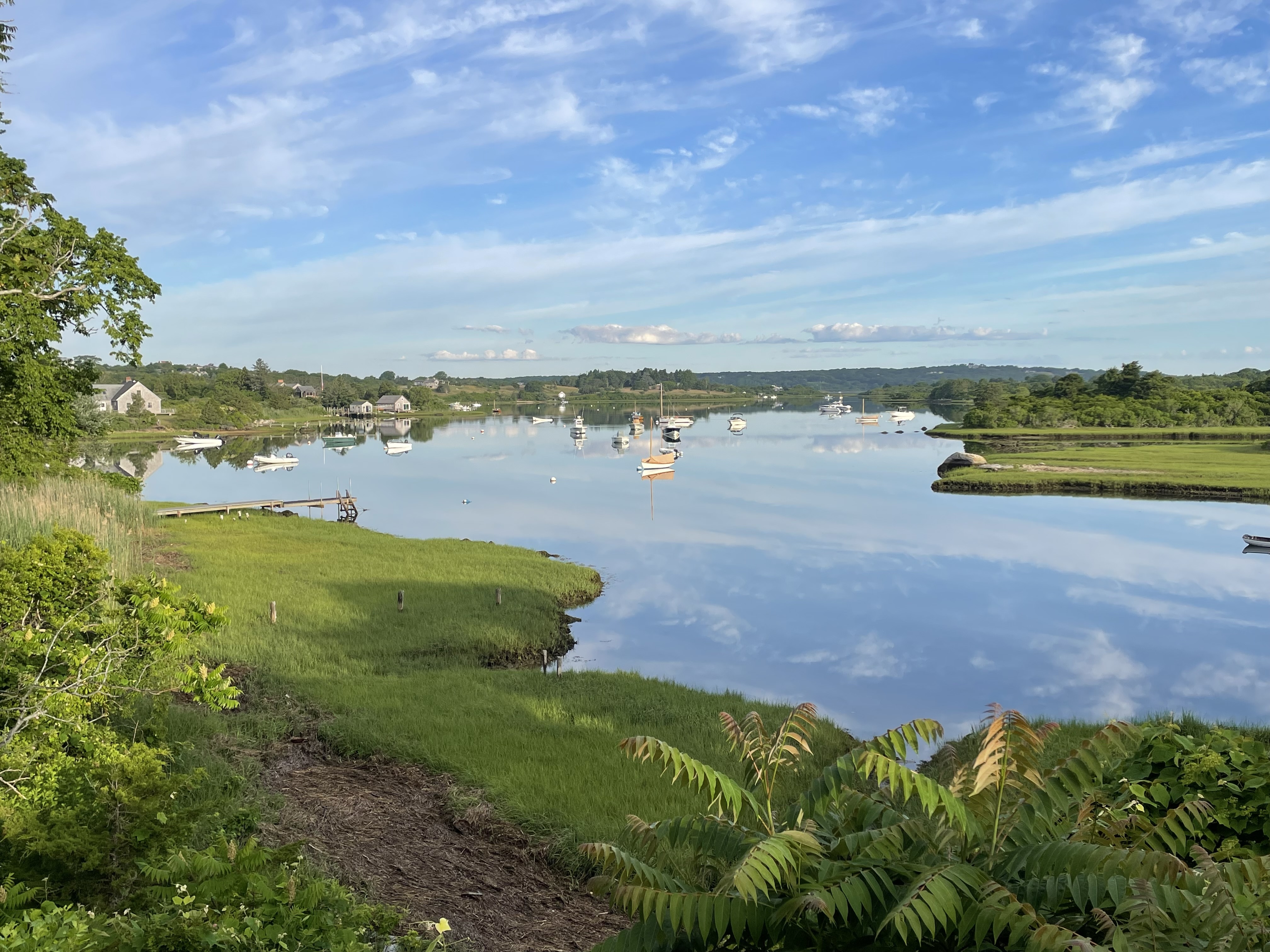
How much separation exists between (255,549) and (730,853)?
104ft

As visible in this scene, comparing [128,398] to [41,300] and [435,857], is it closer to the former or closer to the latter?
[41,300]

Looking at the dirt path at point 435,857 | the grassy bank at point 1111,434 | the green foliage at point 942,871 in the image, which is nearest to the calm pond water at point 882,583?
the dirt path at point 435,857

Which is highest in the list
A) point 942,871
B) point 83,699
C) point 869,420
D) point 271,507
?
point 869,420

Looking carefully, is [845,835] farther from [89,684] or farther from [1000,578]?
[1000,578]

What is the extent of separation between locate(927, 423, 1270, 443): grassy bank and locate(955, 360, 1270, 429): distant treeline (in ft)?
7.98

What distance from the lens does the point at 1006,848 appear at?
4.56 m

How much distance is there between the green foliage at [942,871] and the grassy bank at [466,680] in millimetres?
5459

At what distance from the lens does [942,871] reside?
3736 millimetres

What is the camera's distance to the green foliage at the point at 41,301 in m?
19.4

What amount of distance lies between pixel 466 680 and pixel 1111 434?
4060 inches

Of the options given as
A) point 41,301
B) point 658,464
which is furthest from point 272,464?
point 41,301

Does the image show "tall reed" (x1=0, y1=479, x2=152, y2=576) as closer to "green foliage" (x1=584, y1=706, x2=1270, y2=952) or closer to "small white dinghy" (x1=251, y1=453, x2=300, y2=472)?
"green foliage" (x1=584, y1=706, x2=1270, y2=952)

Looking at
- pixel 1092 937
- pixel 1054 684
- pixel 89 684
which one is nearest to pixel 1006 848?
pixel 1092 937

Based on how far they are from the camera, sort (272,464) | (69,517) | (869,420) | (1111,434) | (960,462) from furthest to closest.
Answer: (869,420) → (1111,434) → (272,464) → (960,462) → (69,517)
